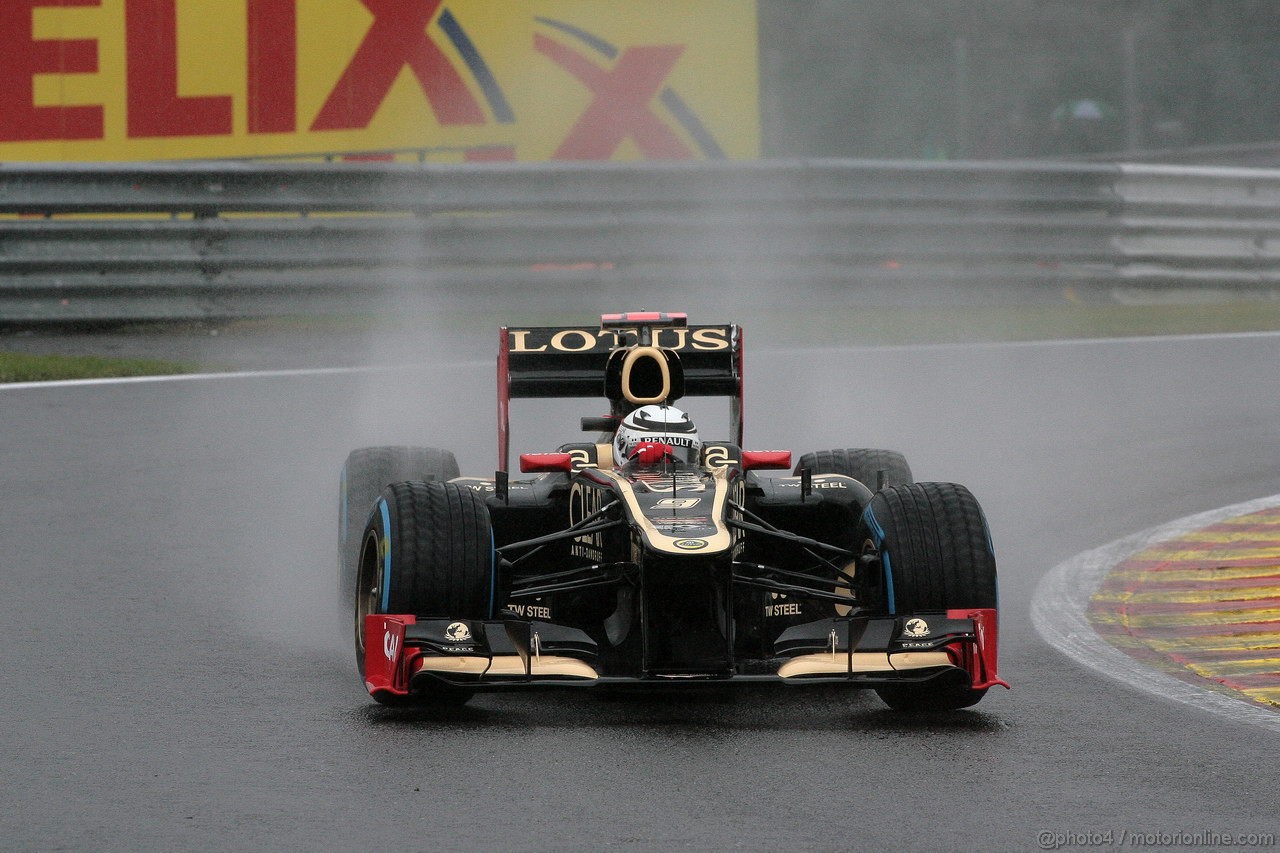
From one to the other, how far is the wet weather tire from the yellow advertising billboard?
9.12 metres

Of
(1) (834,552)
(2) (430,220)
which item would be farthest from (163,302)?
(1) (834,552)

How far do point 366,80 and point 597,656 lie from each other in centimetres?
1124

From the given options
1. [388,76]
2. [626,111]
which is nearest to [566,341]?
[388,76]

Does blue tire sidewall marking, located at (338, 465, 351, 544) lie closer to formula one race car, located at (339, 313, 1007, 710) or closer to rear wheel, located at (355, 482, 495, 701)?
formula one race car, located at (339, 313, 1007, 710)

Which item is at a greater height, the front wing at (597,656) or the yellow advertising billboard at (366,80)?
the yellow advertising billboard at (366,80)

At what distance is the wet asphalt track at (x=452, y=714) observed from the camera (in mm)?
5352

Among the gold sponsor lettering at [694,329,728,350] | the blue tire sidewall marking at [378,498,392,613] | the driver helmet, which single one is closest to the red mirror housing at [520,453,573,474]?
the driver helmet

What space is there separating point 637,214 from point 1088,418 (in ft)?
15.6

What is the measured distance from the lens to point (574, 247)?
1596 centimetres

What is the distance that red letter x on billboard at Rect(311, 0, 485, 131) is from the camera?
17.1m

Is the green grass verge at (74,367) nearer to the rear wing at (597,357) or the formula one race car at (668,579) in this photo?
the rear wing at (597,357)

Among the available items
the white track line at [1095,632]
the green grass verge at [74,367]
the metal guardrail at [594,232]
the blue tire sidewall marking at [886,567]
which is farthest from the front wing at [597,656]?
the metal guardrail at [594,232]

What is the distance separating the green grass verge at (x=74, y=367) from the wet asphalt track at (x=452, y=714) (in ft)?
4.50

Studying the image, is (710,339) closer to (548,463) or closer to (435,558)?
(548,463)
